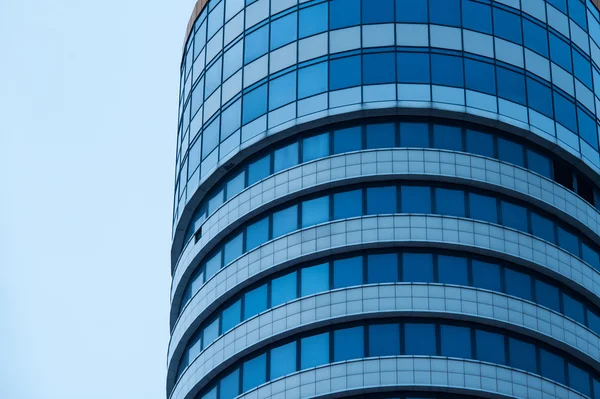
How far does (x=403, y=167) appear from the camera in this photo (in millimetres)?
76250

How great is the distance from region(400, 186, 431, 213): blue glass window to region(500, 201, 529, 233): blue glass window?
13.2 feet

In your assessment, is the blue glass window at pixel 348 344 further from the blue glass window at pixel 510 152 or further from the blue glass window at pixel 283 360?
the blue glass window at pixel 510 152

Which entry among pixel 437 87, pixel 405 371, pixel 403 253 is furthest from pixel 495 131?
pixel 405 371

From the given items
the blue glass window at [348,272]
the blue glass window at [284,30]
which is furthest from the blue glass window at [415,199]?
the blue glass window at [284,30]

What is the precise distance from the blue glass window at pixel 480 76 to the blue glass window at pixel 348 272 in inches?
450

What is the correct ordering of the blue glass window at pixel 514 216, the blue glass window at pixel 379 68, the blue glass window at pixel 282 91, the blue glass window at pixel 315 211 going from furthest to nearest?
1. the blue glass window at pixel 282 91
2. the blue glass window at pixel 379 68
3. the blue glass window at pixel 514 216
4. the blue glass window at pixel 315 211

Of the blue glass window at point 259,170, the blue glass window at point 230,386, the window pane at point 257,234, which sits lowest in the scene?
the blue glass window at point 230,386

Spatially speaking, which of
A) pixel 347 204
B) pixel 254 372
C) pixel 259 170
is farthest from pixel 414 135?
pixel 254 372

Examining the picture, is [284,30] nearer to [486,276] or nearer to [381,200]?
[381,200]

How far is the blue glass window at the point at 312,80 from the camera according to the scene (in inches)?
3113

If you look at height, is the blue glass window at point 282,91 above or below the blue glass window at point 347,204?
above

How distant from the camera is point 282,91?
80125 mm

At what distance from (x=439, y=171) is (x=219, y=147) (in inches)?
499

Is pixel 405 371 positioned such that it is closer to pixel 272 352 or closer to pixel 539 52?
pixel 272 352
